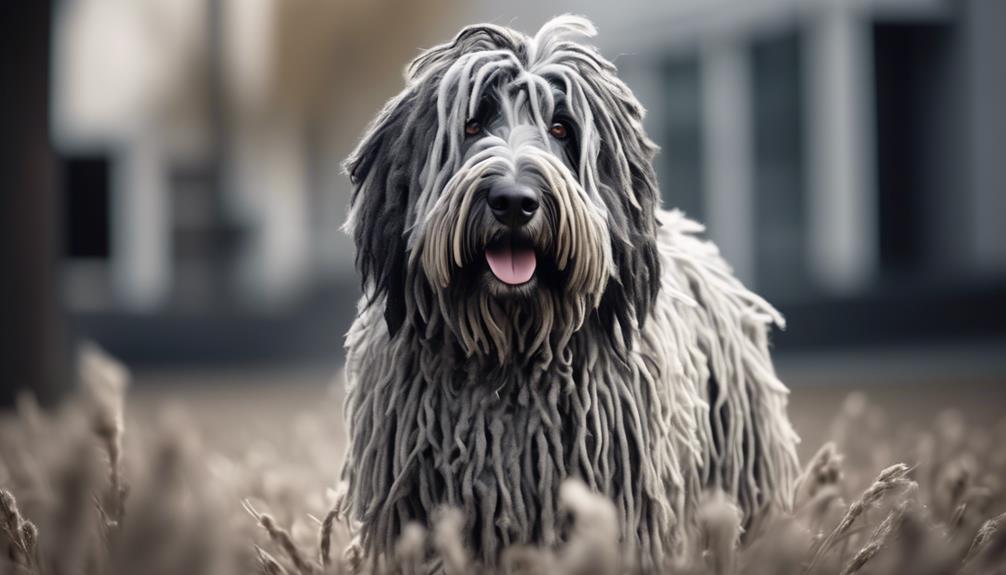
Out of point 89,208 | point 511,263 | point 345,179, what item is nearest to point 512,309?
point 511,263

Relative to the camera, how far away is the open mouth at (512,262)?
3266mm

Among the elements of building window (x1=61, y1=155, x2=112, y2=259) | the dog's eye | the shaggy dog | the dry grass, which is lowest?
the dry grass

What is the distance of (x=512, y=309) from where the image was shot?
10.9 feet

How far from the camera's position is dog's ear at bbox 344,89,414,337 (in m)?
3.47

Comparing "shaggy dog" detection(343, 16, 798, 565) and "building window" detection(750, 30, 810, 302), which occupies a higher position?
"building window" detection(750, 30, 810, 302)

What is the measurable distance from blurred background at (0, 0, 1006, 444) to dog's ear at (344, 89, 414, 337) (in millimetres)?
3669

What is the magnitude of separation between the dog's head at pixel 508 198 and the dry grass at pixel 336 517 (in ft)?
1.71

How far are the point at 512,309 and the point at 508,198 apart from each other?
31 cm

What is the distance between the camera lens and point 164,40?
23.3m

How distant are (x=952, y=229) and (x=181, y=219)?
13856 millimetres

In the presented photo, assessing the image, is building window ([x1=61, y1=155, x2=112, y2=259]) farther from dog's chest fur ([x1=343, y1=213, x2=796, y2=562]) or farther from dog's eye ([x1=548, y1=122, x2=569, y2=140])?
dog's eye ([x1=548, y1=122, x2=569, y2=140])

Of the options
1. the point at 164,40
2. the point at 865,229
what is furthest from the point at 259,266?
the point at 865,229

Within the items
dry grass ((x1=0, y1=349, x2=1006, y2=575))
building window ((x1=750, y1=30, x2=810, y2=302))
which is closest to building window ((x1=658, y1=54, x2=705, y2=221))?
building window ((x1=750, y1=30, x2=810, y2=302))

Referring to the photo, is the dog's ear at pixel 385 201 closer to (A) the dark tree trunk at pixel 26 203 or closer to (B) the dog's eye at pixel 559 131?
(B) the dog's eye at pixel 559 131
